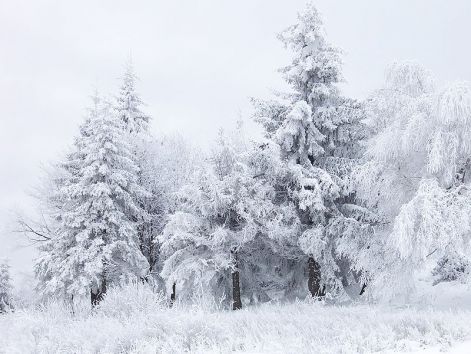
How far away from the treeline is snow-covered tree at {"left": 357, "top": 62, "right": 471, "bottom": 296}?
5 centimetres

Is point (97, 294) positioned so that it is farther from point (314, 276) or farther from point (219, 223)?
point (314, 276)

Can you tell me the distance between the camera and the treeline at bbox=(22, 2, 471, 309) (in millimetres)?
13875

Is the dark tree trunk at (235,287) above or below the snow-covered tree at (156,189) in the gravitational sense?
below

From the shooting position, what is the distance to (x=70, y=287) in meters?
18.6

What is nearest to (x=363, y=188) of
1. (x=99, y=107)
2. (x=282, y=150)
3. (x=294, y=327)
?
(x=282, y=150)

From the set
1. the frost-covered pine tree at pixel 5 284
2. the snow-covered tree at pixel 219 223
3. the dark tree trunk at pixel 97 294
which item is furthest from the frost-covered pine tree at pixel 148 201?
the frost-covered pine tree at pixel 5 284

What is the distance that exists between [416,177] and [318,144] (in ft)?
14.0

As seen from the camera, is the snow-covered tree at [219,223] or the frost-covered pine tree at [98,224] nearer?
the snow-covered tree at [219,223]

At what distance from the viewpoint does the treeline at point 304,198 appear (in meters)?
13.9

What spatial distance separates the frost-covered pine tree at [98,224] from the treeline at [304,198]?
68 millimetres

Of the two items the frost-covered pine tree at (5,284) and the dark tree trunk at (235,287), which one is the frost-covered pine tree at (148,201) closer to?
the dark tree trunk at (235,287)

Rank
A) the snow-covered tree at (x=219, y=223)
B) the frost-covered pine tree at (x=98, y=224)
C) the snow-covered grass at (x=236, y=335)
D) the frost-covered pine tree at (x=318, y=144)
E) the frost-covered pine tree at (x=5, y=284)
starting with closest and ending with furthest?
the snow-covered grass at (x=236, y=335) → the frost-covered pine tree at (x=318, y=144) → the snow-covered tree at (x=219, y=223) → the frost-covered pine tree at (x=98, y=224) → the frost-covered pine tree at (x=5, y=284)

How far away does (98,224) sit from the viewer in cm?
1931

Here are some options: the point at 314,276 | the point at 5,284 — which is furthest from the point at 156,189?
the point at 5,284
